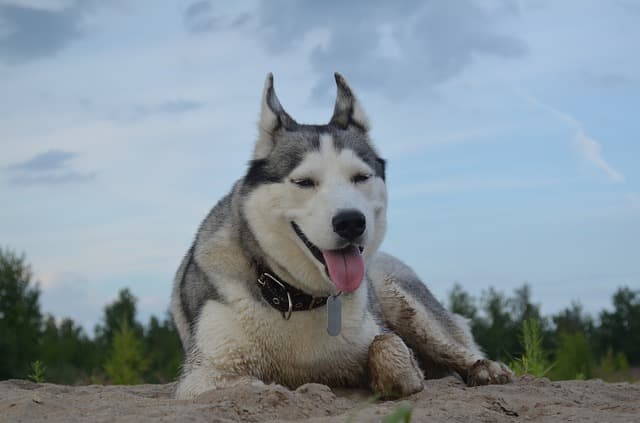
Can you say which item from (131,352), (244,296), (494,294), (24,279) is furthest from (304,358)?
(24,279)

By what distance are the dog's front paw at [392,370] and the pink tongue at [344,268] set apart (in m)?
0.65

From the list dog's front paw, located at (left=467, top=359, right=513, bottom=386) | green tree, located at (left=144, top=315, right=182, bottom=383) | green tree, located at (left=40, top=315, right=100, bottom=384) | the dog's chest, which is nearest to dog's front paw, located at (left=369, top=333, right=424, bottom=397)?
the dog's chest

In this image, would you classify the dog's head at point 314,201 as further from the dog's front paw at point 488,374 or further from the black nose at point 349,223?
the dog's front paw at point 488,374

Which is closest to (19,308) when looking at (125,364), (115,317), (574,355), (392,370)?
(115,317)

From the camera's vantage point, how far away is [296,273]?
5352 mm

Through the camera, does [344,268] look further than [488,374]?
No

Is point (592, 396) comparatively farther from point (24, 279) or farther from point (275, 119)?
point (24, 279)

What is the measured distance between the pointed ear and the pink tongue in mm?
1365

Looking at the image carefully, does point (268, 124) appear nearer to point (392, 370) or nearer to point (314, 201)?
point (314, 201)

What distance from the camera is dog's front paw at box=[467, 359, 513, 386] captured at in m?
6.23

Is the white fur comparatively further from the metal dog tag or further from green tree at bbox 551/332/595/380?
green tree at bbox 551/332/595/380

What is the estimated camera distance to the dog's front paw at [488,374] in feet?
20.5

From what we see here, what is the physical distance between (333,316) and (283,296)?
37cm

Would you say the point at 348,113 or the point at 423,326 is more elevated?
the point at 348,113
